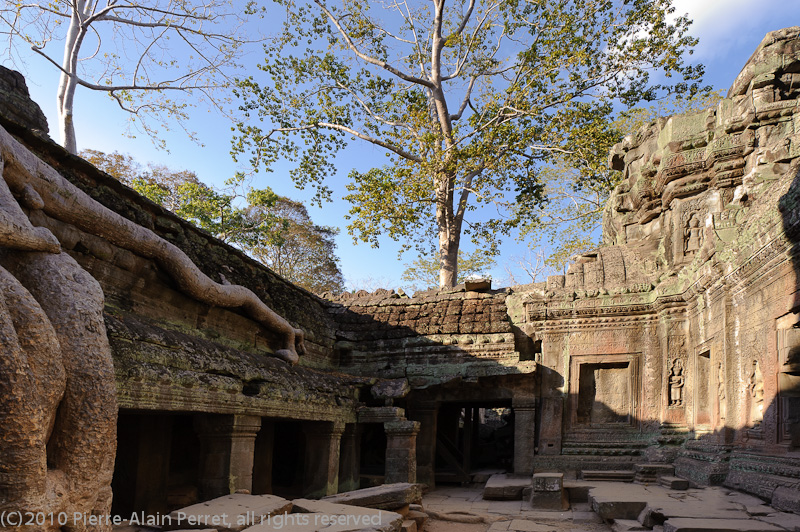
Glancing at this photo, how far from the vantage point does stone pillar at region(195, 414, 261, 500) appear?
6.09 meters

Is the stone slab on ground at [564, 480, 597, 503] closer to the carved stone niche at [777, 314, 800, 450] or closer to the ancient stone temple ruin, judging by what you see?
the ancient stone temple ruin

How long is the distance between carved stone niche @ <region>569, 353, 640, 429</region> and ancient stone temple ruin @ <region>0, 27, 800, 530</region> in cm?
4

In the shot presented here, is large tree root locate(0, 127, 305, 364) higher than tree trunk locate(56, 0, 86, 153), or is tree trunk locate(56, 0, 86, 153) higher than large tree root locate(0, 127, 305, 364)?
tree trunk locate(56, 0, 86, 153)

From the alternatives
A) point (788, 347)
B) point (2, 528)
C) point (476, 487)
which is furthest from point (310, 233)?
point (2, 528)

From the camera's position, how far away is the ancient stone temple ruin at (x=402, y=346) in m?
3.65

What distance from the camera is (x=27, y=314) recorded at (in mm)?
3291

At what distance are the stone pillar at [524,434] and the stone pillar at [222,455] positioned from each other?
5.08 m

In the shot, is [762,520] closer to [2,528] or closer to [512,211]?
[2,528]

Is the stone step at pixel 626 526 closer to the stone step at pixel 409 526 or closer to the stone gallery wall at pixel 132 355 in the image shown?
the stone step at pixel 409 526

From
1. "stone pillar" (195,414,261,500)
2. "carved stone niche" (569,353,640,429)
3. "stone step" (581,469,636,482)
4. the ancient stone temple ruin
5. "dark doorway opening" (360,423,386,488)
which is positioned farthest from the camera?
"dark doorway opening" (360,423,386,488)

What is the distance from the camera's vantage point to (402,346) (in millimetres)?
11062

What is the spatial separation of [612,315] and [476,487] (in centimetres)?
386

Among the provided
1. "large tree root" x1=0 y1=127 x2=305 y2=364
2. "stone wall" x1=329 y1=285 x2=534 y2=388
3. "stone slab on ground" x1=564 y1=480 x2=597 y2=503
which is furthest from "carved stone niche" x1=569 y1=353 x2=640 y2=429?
"large tree root" x1=0 y1=127 x2=305 y2=364

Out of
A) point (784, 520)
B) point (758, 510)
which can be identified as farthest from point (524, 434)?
point (784, 520)
